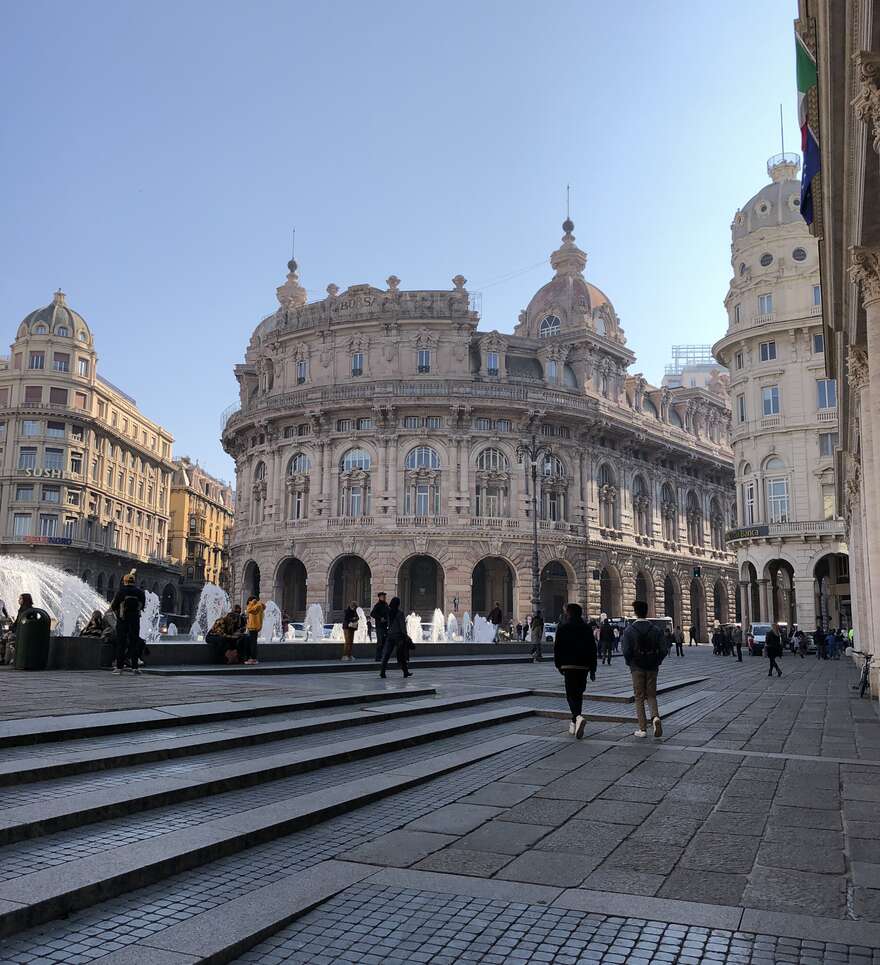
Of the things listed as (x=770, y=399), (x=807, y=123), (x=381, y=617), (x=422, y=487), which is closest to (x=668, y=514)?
(x=770, y=399)

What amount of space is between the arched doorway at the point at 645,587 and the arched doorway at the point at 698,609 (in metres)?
6.65

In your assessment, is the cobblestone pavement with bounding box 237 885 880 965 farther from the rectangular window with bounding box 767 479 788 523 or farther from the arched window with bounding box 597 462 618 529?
the arched window with bounding box 597 462 618 529

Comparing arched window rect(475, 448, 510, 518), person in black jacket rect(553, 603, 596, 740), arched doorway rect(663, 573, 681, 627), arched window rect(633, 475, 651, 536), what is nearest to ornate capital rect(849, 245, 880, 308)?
person in black jacket rect(553, 603, 596, 740)

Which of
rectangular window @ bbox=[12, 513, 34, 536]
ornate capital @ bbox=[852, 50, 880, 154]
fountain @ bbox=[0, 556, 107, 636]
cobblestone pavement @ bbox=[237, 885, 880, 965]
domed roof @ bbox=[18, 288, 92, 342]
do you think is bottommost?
cobblestone pavement @ bbox=[237, 885, 880, 965]

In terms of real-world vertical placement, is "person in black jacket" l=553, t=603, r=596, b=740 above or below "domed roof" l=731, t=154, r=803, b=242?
below

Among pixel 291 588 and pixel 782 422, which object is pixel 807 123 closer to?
pixel 782 422

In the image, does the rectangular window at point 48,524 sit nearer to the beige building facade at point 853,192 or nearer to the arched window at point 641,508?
the arched window at point 641,508

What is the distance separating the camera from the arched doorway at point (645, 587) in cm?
5628

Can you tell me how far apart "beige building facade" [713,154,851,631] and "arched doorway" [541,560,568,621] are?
31.6 feet

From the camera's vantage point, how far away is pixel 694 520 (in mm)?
63281

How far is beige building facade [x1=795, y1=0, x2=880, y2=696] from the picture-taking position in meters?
9.08

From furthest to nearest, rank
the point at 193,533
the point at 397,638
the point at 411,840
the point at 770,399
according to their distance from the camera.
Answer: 1. the point at 193,533
2. the point at 770,399
3. the point at 397,638
4. the point at 411,840

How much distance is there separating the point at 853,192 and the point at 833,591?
38165mm

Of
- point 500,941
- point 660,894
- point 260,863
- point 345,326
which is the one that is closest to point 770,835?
point 660,894
